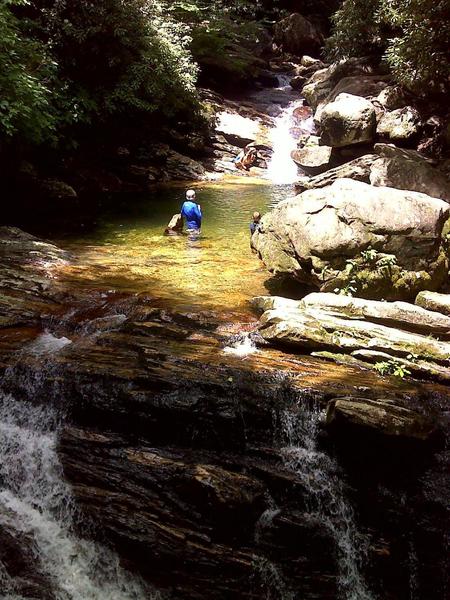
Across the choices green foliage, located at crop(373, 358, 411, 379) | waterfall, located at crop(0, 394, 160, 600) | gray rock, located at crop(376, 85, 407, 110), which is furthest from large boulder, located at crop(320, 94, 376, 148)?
waterfall, located at crop(0, 394, 160, 600)

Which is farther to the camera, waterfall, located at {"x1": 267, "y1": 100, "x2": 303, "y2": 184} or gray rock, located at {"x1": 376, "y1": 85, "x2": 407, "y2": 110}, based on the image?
waterfall, located at {"x1": 267, "y1": 100, "x2": 303, "y2": 184}

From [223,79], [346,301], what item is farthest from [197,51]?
[346,301]

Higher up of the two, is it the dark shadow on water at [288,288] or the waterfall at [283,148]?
the waterfall at [283,148]

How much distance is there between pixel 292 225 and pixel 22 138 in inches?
412

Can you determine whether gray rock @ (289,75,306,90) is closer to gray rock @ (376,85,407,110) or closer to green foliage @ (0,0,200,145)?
green foliage @ (0,0,200,145)

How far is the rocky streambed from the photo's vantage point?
201 inches

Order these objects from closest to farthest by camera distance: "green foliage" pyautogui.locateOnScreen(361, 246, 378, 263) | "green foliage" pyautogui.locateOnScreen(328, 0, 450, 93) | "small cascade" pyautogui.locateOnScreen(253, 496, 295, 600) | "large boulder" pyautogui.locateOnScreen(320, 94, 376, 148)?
"small cascade" pyautogui.locateOnScreen(253, 496, 295, 600) → "green foliage" pyautogui.locateOnScreen(361, 246, 378, 263) → "green foliage" pyautogui.locateOnScreen(328, 0, 450, 93) → "large boulder" pyautogui.locateOnScreen(320, 94, 376, 148)

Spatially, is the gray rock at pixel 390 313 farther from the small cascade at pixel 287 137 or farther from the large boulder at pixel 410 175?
the small cascade at pixel 287 137

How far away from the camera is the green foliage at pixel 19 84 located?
39.1 feet

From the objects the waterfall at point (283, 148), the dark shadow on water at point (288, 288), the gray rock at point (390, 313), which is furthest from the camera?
the waterfall at point (283, 148)

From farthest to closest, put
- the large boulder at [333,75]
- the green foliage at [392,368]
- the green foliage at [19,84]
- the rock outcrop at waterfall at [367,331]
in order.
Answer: the large boulder at [333,75], the green foliage at [19,84], the rock outcrop at waterfall at [367,331], the green foliage at [392,368]

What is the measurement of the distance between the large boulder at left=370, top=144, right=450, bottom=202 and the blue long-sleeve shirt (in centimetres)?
534

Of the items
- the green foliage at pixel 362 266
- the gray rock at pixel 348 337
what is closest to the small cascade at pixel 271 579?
the gray rock at pixel 348 337

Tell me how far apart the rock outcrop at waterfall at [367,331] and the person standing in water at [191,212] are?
22.9ft
